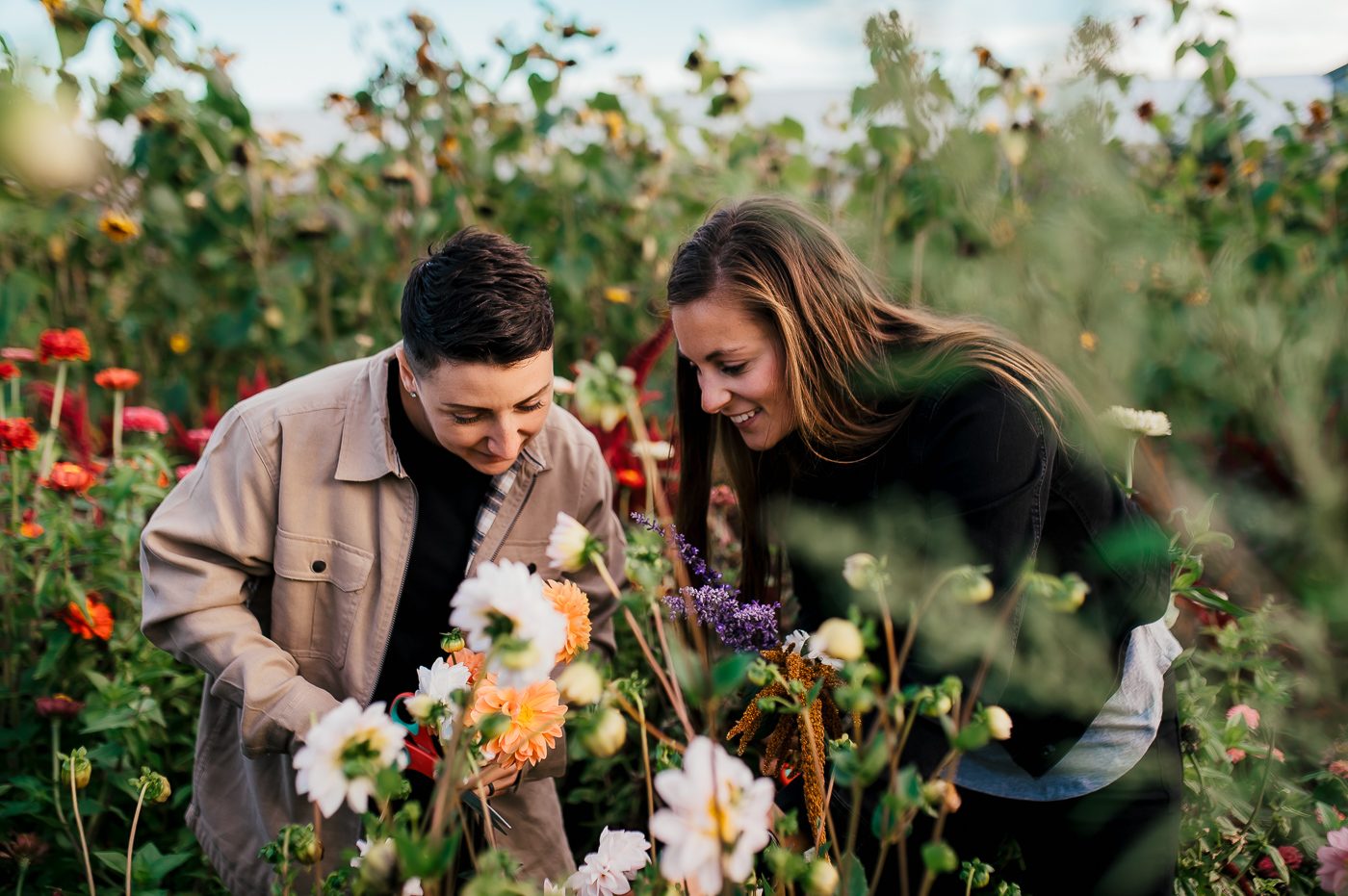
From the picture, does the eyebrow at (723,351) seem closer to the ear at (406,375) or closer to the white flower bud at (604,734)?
the ear at (406,375)

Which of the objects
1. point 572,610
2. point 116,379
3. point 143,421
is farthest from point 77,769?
point 116,379

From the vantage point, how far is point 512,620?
21.9 inches

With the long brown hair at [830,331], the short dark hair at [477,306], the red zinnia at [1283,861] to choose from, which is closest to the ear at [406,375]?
the short dark hair at [477,306]

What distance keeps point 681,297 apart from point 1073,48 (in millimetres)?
698

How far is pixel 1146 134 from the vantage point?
9.50 feet

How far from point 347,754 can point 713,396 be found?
814 millimetres

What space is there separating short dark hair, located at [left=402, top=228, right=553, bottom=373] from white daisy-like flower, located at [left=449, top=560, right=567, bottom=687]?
76cm

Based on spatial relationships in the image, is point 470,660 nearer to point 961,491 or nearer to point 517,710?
point 517,710

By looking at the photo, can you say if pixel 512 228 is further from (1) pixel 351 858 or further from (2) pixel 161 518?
(1) pixel 351 858

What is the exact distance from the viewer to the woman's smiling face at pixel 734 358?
1.30 metres

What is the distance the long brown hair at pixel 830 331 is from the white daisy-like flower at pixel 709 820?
804mm

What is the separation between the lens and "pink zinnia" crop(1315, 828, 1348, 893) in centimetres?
78

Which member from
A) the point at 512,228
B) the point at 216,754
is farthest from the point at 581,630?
the point at 512,228

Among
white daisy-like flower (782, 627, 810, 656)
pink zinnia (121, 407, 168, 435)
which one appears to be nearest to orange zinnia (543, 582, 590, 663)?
white daisy-like flower (782, 627, 810, 656)
